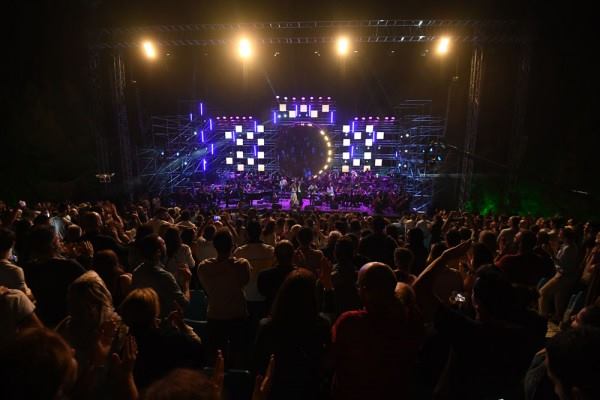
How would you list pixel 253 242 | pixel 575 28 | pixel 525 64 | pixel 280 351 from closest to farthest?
pixel 280 351 → pixel 253 242 → pixel 525 64 → pixel 575 28

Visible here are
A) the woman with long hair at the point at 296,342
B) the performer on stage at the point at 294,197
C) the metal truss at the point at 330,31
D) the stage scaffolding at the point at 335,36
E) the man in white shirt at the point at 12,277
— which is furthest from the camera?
the performer on stage at the point at 294,197

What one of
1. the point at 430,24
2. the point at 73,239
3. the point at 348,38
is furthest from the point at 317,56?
the point at 73,239

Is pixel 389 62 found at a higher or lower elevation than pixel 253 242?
higher

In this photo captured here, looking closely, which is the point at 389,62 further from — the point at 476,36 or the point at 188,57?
the point at 188,57

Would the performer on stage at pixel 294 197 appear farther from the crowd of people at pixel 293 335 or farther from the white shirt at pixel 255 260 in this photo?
the crowd of people at pixel 293 335

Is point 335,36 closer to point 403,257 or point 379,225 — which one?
point 379,225

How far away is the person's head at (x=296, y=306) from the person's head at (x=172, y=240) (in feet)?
7.40

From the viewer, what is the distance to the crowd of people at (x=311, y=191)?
18.7 metres

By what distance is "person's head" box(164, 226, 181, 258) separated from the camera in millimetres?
4008

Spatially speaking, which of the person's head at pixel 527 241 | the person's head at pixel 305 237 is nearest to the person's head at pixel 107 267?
the person's head at pixel 305 237

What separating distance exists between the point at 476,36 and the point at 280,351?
14.3 meters

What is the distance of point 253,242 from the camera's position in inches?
170

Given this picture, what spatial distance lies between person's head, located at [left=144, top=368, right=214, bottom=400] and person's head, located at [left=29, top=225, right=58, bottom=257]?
2.74m

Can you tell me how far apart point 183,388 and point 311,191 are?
19.5 metres
